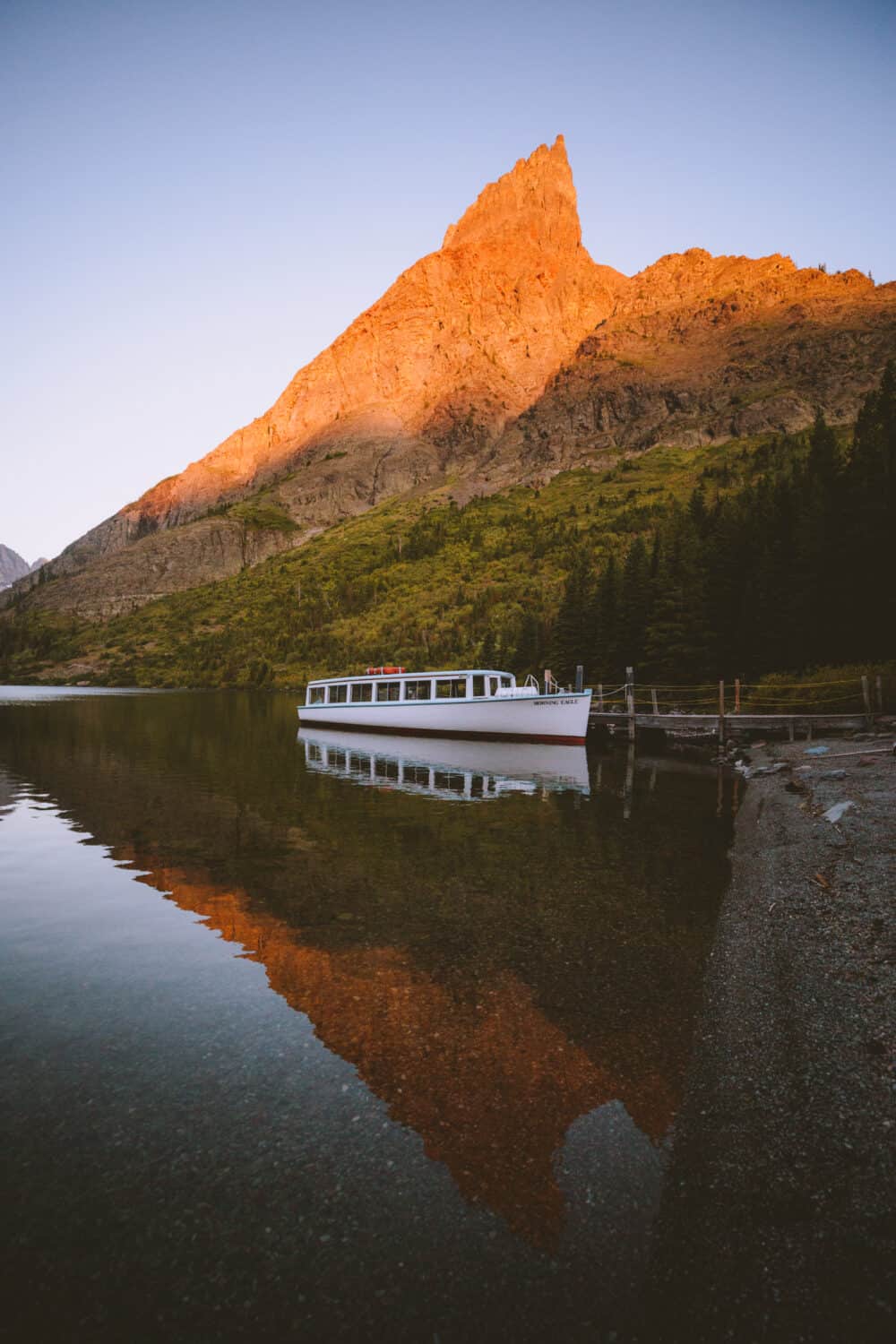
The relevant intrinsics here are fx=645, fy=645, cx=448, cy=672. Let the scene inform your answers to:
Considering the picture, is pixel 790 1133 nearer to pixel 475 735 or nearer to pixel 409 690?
pixel 475 735

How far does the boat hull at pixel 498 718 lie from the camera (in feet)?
125

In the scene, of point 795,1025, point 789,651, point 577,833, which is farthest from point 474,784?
point 789,651

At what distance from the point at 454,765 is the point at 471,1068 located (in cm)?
2478

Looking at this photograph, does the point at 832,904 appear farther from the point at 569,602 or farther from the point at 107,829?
the point at 569,602

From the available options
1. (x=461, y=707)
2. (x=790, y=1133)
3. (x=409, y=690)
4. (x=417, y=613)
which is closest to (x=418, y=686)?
(x=409, y=690)

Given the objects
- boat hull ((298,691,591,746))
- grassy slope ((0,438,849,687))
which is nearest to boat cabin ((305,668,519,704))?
boat hull ((298,691,591,746))

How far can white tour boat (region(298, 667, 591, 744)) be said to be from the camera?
38.2m

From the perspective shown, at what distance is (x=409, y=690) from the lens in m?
44.7

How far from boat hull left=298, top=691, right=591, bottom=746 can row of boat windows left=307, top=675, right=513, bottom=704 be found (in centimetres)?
92

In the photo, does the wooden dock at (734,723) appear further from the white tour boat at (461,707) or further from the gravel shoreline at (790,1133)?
the gravel shoreline at (790,1133)

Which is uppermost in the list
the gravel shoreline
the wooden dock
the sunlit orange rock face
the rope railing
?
the rope railing

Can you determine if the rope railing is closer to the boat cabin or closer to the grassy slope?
the boat cabin

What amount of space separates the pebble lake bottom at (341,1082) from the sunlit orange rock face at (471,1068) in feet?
0.10

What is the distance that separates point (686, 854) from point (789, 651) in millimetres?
35860
